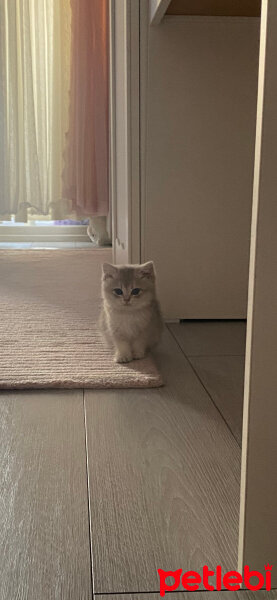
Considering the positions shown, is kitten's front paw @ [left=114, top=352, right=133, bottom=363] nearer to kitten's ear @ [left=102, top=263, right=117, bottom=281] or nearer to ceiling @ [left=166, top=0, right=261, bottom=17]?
kitten's ear @ [left=102, top=263, right=117, bottom=281]

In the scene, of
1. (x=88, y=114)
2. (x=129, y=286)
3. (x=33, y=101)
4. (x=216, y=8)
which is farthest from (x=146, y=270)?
(x=33, y=101)

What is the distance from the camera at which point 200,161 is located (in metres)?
1.91

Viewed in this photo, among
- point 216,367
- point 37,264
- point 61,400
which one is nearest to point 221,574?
point 61,400

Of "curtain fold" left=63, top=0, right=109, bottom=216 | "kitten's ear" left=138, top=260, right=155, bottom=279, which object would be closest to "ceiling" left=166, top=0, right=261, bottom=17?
"kitten's ear" left=138, top=260, right=155, bottom=279

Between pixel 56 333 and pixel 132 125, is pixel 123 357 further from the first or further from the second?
pixel 132 125

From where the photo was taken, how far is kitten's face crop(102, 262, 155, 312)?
1657 millimetres

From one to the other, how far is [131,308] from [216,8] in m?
0.80

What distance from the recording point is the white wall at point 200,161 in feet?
6.07

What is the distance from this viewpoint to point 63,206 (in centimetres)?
369

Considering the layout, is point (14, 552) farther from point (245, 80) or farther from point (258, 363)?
point (245, 80)

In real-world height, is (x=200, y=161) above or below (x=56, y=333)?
above

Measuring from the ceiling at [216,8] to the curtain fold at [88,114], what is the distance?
173 centimetres

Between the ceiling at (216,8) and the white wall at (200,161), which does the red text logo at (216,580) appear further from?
the ceiling at (216,8)

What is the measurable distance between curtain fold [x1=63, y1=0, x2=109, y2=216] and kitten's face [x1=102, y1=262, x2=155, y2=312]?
1.96 metres
